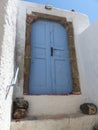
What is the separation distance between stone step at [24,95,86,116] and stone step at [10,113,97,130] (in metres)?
0.32

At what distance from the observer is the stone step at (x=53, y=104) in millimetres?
2735

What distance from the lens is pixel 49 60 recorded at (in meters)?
3.26

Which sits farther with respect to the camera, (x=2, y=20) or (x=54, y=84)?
(x=54, y=84)

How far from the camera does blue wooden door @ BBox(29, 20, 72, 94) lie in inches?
120

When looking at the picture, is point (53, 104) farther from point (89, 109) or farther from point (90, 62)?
point (90, 62)

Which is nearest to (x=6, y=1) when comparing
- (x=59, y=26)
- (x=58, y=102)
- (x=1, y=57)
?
(x=1, y=57)

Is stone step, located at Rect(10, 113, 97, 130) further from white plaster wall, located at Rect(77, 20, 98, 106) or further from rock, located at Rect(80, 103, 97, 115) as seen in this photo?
white plaster wall, located at Rect(77, 20, 98, 106)

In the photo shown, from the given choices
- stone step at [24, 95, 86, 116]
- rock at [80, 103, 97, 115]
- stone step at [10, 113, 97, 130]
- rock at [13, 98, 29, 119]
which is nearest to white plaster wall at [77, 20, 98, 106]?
rock at [80, 103, 97, 115]

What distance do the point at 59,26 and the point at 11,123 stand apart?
254 centimetres

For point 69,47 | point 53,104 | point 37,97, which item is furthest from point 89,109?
point 69,47

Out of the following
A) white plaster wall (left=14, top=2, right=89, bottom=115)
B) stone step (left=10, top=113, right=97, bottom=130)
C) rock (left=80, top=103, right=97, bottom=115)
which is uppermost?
white plaster wall (left=14, top=2, right=89, bottom=115)

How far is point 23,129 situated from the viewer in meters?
2.21

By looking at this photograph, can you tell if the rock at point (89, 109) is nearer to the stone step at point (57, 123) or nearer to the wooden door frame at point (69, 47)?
the stone step at point (57, 123)

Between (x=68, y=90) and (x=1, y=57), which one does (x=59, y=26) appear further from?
(x=1, y=57)
